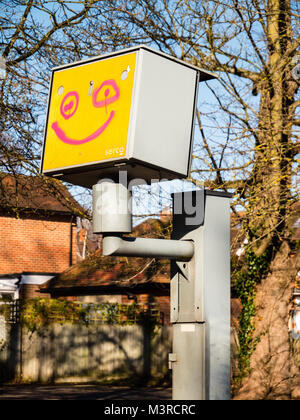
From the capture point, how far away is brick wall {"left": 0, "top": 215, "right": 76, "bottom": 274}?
1126 inches

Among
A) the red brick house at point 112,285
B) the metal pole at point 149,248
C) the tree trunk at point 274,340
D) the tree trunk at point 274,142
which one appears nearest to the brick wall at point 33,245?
the red brick house at point 112,285

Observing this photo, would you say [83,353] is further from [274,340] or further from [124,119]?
[124,119]

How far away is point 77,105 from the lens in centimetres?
302

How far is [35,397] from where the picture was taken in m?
14.7

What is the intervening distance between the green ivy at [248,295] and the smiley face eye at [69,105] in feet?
38.2

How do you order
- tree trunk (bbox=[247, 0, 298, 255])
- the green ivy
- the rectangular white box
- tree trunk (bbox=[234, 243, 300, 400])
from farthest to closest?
the green ivy, tree trunk (bbox=[234, 243, 300, 400]), tree trunk (bbox=[247, 0, 298, 255]), the rectangular white box

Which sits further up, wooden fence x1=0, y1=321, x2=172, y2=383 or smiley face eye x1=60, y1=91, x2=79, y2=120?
smiley face eye x1=60, y1=91, x2=79, y2=120

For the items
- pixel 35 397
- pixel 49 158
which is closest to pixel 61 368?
pixel 35 397

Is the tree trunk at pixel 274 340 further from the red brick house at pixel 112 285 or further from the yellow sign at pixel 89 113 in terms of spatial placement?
the yellow sign at pixel 89 113

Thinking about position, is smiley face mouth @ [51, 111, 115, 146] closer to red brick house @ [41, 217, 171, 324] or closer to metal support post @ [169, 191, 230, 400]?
metal support post @ [169, 191, 230, 400]

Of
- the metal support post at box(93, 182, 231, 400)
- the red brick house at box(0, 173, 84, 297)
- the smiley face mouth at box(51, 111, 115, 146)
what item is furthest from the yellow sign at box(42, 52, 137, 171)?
the red brick house at box(0, 173, 84, 297)

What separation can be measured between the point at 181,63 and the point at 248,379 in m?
11.6
